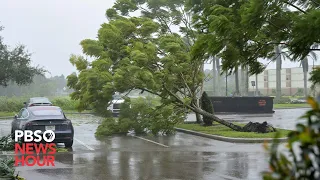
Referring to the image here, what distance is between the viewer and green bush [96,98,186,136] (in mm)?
19719

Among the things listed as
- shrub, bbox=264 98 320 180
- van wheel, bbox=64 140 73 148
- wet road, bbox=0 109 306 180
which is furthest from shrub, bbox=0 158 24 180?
shrub, bbox=264 98 320 180

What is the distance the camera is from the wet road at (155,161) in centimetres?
Result: 998

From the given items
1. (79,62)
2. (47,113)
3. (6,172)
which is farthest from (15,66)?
(6,172)

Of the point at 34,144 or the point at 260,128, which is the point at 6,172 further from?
the point at 260,128

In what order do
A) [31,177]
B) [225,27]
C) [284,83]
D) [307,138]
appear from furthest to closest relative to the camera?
[284,83] < [31,177] < [225,27] < [307,138]

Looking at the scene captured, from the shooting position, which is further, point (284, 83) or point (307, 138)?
point (284, 83)

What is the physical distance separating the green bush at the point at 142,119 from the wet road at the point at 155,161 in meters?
2.33

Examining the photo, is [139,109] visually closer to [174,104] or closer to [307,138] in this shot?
[174,104]

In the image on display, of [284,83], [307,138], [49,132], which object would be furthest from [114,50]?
[284,83]

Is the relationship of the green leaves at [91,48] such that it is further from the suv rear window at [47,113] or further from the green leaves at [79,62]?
the suv rear window at [47,113]

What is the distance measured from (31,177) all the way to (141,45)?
35.8 feet

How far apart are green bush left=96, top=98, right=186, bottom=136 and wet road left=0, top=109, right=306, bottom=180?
2.33 m

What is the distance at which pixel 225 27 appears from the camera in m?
7.90

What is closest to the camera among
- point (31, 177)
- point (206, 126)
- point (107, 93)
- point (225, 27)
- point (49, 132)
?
point (225, 27)
